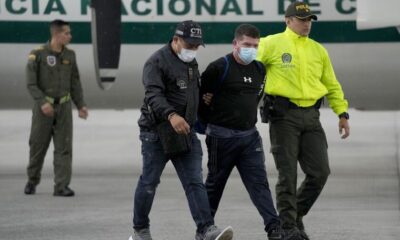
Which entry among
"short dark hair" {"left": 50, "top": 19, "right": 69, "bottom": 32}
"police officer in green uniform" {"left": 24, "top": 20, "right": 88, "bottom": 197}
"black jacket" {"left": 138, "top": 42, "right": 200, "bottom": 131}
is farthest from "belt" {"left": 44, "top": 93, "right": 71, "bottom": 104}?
"black jacket" {"left": 138, "top": 42, "right": 200, "bottom": 131}

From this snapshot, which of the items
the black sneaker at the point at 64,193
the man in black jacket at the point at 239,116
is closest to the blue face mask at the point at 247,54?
the man in black jacket at the point at 239,116

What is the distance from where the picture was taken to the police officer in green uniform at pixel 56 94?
11461 mm

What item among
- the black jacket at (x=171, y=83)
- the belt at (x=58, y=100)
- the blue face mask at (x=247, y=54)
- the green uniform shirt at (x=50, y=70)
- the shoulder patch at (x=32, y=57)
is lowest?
the belt at (x=58, y=100)

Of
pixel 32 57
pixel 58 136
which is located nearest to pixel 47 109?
pixel 58 136

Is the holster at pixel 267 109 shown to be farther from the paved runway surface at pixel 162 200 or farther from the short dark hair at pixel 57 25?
the short dark hair at pixel 57 25

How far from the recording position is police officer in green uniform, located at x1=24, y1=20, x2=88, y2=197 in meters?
11.5

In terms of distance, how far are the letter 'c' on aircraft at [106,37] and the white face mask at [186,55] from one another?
3.87 metres

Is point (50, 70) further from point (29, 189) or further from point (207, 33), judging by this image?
point (207, 33)

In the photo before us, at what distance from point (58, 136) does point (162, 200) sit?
44.0 inches

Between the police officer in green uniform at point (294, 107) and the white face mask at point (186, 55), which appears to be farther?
the police officer in green uniform at point (294, 107)

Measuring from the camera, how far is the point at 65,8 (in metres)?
12.2

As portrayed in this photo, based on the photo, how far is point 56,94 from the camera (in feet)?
37.8

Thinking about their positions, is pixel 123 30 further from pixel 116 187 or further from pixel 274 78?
pixel 274 78

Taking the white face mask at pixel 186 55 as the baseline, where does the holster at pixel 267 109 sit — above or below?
below
